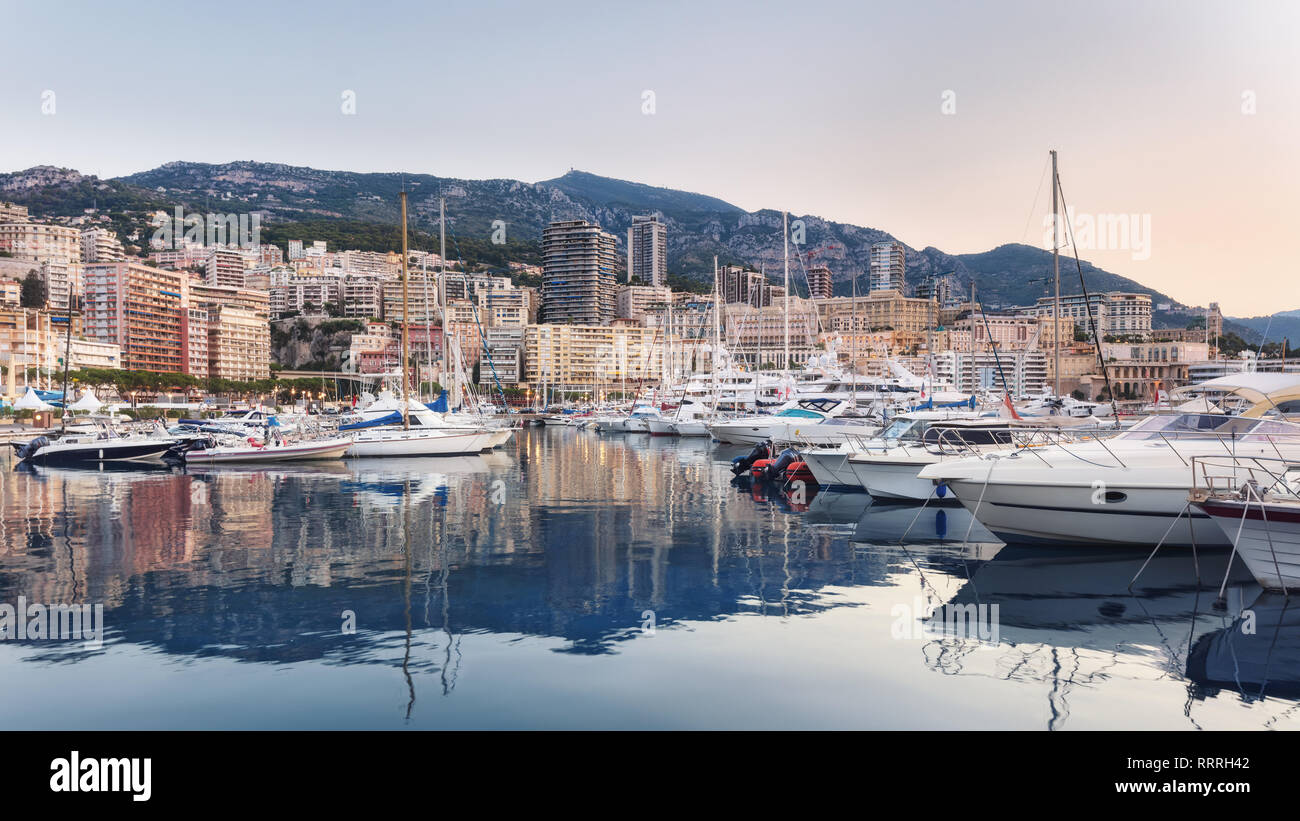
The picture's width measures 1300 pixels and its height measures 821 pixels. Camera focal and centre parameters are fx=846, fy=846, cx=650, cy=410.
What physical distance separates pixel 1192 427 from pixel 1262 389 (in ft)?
9.78

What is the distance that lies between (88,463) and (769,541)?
95.8ft

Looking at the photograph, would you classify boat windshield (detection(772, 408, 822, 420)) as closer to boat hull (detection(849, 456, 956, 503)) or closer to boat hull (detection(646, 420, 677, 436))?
boat hull (detection(646, 420, 677, 436))

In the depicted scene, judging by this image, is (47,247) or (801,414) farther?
(47,247)

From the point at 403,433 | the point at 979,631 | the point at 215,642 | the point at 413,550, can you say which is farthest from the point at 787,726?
the point at 403,433

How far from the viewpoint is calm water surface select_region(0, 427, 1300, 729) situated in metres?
6.39

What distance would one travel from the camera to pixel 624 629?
864 centimetres

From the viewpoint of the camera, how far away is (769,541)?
556 inches

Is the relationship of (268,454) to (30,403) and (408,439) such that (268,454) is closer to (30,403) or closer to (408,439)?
(408,439)

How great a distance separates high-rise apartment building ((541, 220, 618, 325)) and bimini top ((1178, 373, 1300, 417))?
15850cm

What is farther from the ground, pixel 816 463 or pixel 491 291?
pixel 491 291

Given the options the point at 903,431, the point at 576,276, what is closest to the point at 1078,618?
the point at 903,431

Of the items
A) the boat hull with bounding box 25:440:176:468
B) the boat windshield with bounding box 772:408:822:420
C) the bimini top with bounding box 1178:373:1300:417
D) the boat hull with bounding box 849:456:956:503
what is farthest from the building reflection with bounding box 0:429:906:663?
the boat windshield with bounding box 772:408:822:420

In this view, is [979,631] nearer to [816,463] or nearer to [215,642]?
[215,642]
